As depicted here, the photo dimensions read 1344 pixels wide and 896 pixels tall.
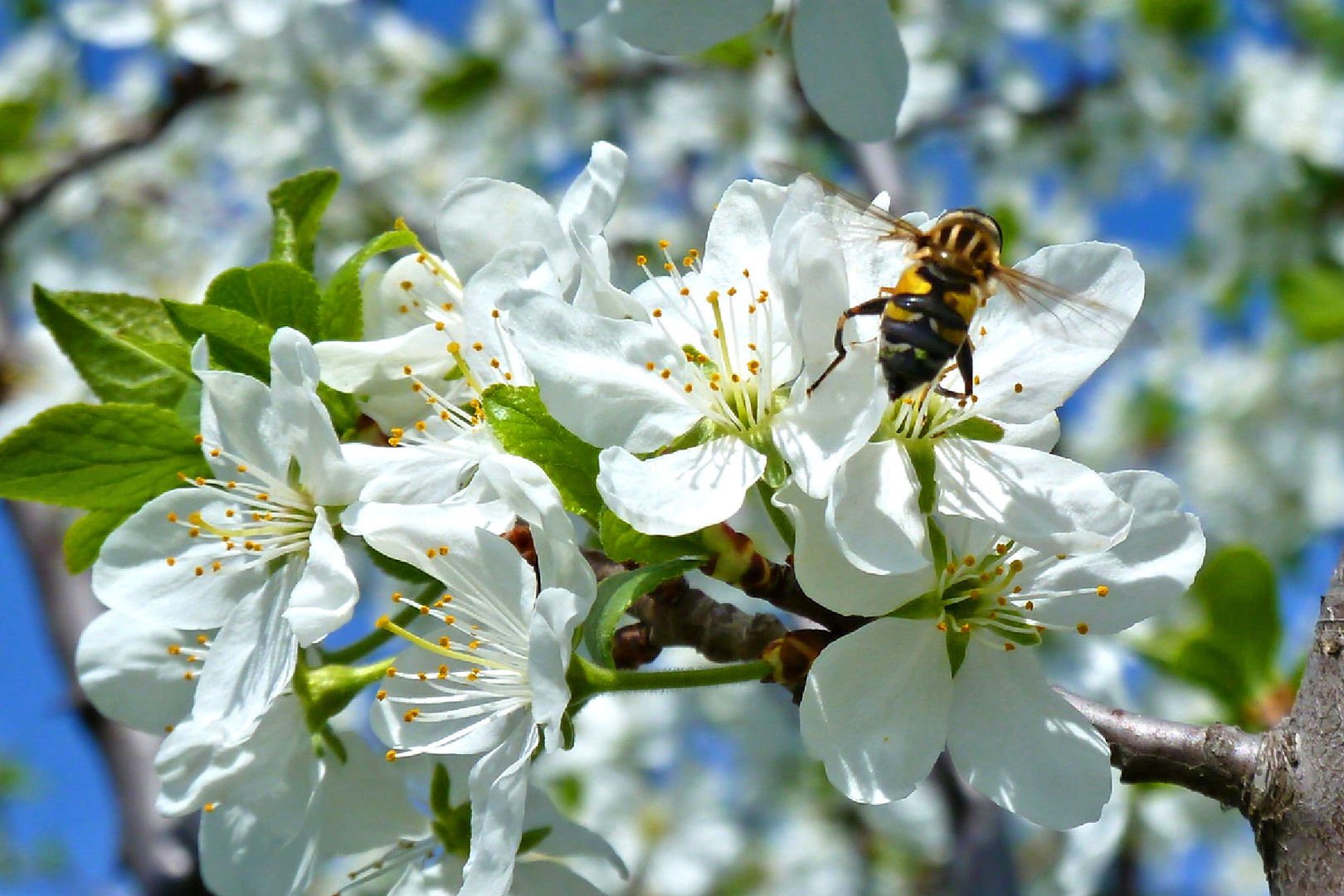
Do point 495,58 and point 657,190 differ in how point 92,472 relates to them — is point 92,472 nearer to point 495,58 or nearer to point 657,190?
point 495,58

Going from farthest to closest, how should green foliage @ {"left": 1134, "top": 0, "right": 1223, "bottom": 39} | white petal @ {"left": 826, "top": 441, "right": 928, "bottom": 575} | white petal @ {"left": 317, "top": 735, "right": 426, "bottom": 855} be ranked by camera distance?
1. green foliage @ {"left": 1134, "top": 0, "right": 1223, "bottom": 39}
2. white petal @ {"left": 317, "top": 735, "right": 426, "bottom": 855}
3. white petal @ {"left": 826, "top": 441, "right": 928, "bottom": 575}

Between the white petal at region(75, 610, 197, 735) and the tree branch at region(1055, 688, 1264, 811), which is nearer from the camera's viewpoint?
the tree branch at region(1055, 688, 1264, 811)

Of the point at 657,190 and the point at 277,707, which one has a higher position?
the point at 277,707

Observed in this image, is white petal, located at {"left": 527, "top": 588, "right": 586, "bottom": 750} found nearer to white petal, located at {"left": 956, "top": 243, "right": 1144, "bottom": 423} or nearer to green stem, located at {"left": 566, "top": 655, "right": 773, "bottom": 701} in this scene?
green stem, located at {"left": 566, "top": 655, "right": 773, "bottom": 701}

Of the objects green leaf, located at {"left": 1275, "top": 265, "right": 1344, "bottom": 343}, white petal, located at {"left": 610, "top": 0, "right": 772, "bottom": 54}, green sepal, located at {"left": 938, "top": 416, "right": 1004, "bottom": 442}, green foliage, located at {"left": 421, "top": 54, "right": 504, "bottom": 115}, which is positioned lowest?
green leaf, located at {"left": 1275, "top": 265, "right": 1344, "bottom": 343}

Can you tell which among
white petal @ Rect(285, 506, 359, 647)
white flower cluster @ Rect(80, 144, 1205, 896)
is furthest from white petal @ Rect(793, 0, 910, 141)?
white petal @ Rect(285, 506, 359, 647)

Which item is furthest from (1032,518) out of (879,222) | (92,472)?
(92,472)
